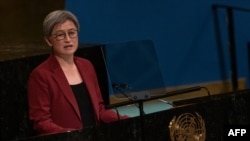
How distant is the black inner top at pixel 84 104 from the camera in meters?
2.23

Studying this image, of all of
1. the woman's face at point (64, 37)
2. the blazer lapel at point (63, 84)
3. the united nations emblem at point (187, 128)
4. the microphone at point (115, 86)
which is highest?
the woman's face at point (64, 37)

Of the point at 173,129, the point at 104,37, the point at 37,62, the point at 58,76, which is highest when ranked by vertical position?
the point at 104,37

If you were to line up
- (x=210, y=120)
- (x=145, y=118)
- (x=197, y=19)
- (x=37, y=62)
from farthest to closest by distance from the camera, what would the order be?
(x=197, y=19), (x=37, y=62), (x=210, y=120), (x=145, y=118)

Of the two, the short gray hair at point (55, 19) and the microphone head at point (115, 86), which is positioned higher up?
the short gray hair at point (55, 19)

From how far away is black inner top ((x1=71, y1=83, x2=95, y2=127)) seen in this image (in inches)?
87.7

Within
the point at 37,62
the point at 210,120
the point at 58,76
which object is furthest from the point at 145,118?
the point at 37,62

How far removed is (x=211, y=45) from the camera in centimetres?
577

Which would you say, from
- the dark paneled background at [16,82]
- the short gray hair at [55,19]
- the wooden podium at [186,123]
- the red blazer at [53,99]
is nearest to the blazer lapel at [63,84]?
the red blazer at [53,99]

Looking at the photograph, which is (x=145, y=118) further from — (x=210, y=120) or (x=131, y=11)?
(x=131, y=11)

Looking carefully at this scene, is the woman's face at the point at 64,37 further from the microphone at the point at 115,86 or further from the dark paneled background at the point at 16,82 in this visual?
the dark paneled background at the point at 16,82

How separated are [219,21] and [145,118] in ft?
13.1

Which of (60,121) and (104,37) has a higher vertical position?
(104,37)

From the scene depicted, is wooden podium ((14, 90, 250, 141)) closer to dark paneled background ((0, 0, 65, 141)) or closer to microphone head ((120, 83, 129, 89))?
microphone head ((120, 83, 129, 89))

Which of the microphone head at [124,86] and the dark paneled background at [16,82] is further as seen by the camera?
the dark paneled background at [16,82]
